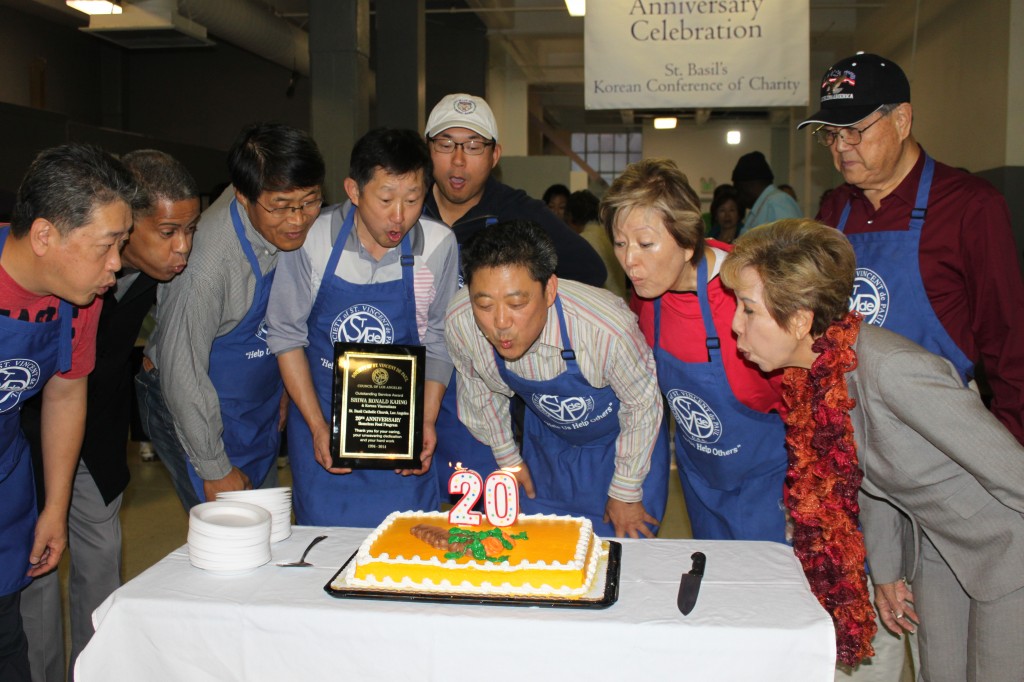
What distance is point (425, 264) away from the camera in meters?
2.74

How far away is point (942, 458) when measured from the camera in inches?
74.2

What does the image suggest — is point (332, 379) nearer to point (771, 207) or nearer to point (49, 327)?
point (49, 327)

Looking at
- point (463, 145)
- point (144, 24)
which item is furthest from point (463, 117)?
point (144, 24)

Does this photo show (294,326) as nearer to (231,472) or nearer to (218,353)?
(218,353)

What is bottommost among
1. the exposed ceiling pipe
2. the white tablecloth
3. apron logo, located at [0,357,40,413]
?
the white tablecloth

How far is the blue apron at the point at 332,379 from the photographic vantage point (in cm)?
271

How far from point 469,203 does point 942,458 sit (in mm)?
1791

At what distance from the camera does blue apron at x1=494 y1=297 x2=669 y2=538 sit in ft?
8.68

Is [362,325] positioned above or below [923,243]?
below

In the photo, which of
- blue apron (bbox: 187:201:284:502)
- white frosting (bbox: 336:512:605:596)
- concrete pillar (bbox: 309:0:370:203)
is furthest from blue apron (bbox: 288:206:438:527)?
concrete pillar (bbox: 309:0:370:203)

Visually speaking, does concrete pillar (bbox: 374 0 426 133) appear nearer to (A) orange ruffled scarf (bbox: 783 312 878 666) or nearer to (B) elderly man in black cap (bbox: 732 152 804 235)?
(B) elderly man in black cap (bbox: 732 152 804 235)

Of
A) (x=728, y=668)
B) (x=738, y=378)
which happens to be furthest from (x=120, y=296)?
(x=728, y=668)

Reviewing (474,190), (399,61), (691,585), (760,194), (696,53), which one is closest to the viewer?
(691,585)

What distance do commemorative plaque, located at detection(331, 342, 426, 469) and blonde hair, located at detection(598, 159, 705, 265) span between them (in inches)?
26.8
